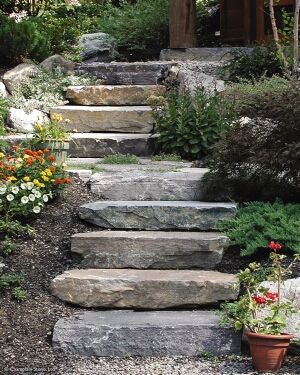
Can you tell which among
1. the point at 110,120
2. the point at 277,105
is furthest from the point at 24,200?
the point at 110,120

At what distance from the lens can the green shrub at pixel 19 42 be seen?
30.9 ft

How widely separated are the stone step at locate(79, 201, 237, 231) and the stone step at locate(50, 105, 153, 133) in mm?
2584

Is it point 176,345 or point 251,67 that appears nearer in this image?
point 176,345

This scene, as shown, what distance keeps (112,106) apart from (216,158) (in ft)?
10.2

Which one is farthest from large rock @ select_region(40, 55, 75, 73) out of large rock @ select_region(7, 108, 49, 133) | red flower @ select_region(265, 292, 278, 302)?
red flower @ select_region(265, 292, 278, 302)

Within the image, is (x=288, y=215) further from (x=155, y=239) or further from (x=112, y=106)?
(x=112, y=106)

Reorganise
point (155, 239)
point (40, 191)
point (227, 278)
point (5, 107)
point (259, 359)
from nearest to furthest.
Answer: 1. point (259, 359)
2. point (227, 278)
3. point (155, 239)
4. point (40, 191)
5. point (5, 107)

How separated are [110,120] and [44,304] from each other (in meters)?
3.59

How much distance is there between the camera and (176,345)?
4906 mm

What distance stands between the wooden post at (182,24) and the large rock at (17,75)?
2.12m

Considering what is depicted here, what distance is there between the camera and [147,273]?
17.9 feet

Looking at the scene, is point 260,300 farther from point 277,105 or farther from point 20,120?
point 20,120

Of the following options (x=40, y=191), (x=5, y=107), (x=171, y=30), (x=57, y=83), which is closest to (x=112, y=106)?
(x=57, y=83)

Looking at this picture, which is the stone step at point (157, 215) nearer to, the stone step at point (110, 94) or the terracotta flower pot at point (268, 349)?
the terracotta flower pot at point (268, 349)
